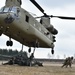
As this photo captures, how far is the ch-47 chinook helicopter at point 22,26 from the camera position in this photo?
1084 inches

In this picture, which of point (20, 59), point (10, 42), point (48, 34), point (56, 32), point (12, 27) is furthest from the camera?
point (56, 32)

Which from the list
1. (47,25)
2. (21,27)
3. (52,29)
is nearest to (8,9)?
(21,27)

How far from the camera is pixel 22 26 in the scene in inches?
1139

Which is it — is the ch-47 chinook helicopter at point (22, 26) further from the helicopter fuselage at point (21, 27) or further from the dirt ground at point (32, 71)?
the dirt ground at point (32, 71)

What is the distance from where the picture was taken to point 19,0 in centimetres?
2794

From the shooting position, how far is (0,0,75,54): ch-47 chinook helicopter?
27.5 metres

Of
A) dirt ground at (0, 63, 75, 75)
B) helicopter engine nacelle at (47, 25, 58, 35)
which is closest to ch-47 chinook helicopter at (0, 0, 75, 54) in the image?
helicopter engine nacelle at (47, 25, 58, 35)

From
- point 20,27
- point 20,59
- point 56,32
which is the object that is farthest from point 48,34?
point 20,27

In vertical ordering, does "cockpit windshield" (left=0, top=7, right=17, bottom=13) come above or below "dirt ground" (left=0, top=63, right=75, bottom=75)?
above

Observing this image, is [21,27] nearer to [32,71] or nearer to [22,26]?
[22,26]

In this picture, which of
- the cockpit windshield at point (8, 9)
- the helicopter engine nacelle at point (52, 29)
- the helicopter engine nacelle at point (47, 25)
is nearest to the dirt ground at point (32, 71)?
the cockpit windshield at point (8, 9)

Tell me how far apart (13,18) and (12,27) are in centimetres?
89

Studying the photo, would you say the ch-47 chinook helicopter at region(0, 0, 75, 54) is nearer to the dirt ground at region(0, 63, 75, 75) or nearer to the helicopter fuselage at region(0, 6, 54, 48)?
the helicopter fuselage at region(0, 6, 54, 48)

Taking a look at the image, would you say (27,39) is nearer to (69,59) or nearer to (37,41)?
(37,41)
